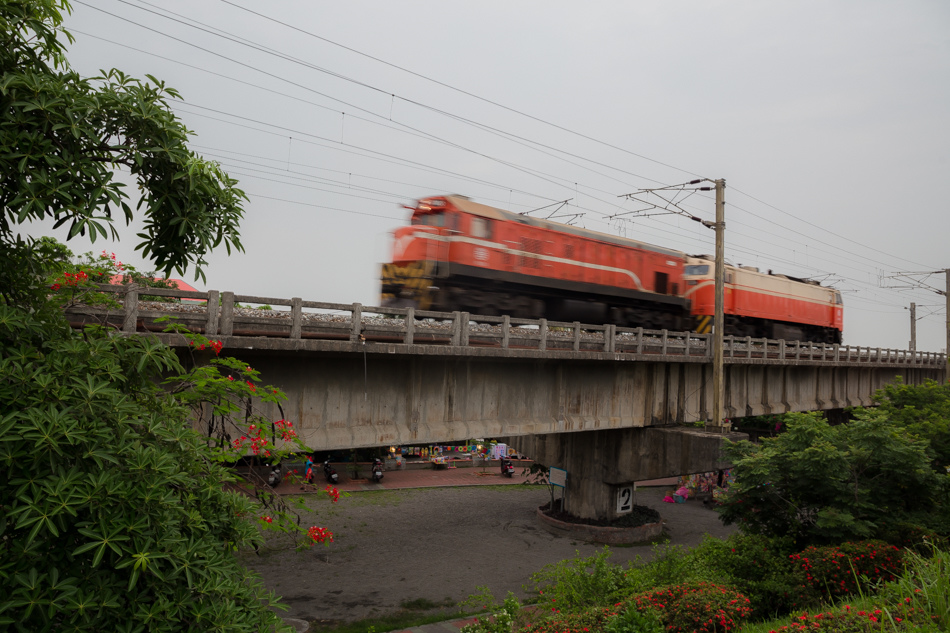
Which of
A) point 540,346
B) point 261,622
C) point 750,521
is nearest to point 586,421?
point 540,346

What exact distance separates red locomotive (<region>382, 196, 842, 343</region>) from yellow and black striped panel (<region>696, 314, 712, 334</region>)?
0.05 metres

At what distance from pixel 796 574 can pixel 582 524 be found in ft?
36.8

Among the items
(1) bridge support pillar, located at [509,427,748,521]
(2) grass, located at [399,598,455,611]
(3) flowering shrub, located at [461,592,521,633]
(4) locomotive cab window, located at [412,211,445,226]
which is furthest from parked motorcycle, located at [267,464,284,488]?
(3) flowering shrub, located at [461,592,521,633]

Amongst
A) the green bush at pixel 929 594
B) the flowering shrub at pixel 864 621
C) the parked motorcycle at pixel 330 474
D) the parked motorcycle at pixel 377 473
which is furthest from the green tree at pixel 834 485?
the parked motorcycle at pixel 330 474

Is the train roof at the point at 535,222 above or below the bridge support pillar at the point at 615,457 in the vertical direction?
above

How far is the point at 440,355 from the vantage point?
1378 cm

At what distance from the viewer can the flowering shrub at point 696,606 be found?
8852mm

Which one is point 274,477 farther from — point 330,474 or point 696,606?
point 696,606

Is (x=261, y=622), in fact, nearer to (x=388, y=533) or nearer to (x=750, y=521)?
(x=750, y=521)

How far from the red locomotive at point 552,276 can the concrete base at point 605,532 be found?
742cm

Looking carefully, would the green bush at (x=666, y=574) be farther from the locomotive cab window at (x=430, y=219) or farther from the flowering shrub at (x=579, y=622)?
the locomotive cab window at (x=430, y=219)

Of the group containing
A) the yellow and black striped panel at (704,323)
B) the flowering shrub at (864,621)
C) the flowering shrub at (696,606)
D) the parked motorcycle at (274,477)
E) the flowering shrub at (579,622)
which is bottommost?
the parked motorcycle at (274,477)

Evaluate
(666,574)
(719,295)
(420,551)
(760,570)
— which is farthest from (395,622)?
(719,295)

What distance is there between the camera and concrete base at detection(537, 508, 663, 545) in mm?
20906
